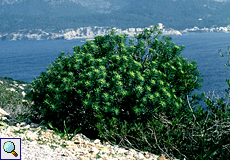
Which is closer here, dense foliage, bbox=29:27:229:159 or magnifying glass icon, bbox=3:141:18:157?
magnifying glass icon, bbox=3:141:18:157

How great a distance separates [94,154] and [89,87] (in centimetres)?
243

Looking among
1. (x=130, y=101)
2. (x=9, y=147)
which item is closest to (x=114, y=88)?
(x=130, y=101)

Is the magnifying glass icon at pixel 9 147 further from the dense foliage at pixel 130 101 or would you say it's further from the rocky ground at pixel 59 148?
the dense foliage at pixel 130 101

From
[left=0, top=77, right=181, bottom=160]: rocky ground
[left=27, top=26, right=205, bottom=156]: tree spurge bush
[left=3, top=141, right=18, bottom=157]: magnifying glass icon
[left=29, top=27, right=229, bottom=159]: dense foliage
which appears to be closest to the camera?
[left=3, top=141, right=18, bottom=157]: magnifying glass icon

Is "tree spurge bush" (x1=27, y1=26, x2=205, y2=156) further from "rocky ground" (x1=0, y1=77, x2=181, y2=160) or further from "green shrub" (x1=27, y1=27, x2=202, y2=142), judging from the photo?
"rocky ground" (x1=0, y1=77, x2=181, y2=160)

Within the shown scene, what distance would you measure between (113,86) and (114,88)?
0.29 feet

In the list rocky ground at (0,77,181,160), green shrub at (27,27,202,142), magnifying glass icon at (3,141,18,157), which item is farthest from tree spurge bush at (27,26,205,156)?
magnifying glass icon at (3,141,18,157)

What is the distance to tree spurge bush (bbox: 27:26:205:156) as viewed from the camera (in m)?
8.30

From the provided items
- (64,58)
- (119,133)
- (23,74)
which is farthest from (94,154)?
(23,74)

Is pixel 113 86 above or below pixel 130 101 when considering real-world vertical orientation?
above

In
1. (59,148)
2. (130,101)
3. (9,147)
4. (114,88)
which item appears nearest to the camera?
(9,147)

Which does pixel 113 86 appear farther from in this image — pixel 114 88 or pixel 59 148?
pixel 59 148

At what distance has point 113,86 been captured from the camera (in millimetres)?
8422

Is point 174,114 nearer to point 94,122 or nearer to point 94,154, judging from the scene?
point 94,122
